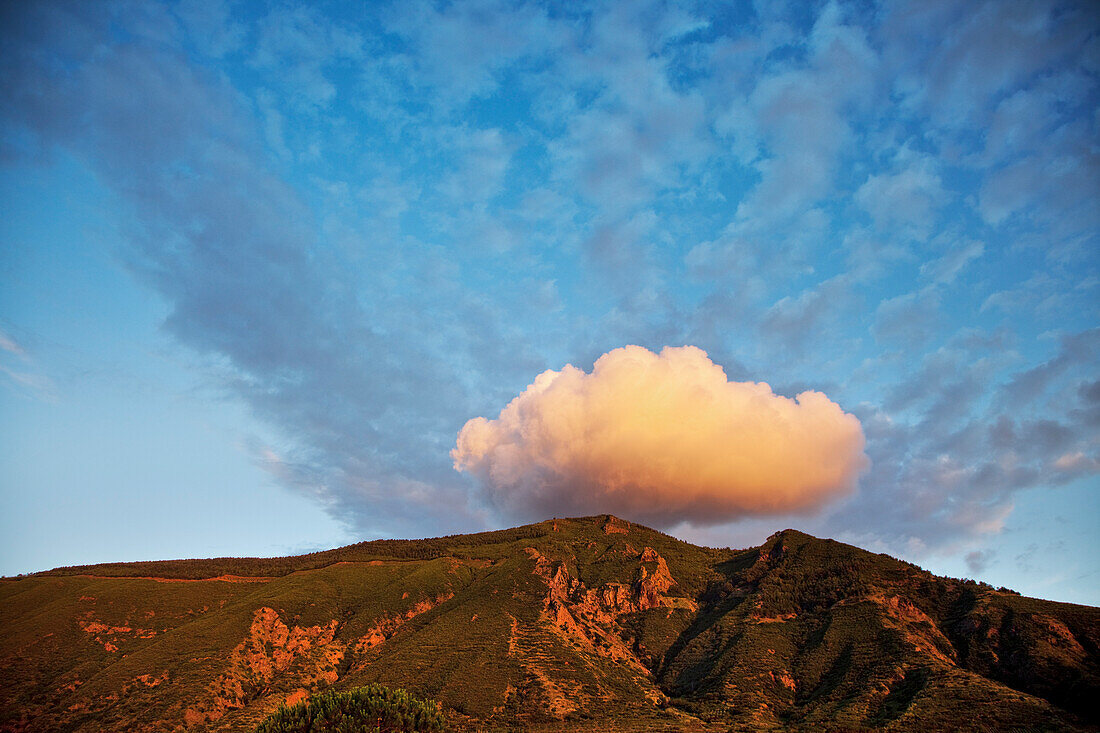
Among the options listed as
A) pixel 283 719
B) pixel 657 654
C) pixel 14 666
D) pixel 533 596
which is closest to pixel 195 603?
pixel 14 666

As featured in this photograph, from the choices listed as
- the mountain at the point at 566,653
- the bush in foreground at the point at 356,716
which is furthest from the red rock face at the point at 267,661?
the bush in foreground at the point at 356,716

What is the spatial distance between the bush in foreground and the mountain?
44757mm

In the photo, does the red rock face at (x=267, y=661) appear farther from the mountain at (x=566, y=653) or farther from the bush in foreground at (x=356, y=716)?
the bush in foreground at (x=356, y=716)

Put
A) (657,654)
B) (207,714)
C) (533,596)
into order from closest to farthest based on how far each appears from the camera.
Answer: (207,714) < (657,654) < (533,596)

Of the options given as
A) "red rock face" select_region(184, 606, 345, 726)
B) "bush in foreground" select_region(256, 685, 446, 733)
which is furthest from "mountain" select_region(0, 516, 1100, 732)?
"bush in foreground" select_region(256, 685, 446, 733)

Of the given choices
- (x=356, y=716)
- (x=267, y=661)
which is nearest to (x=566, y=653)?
(x=267, y=661)

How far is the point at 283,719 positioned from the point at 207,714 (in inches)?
2446

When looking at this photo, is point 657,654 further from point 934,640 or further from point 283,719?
point 283,719

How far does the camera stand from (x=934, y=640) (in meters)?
149

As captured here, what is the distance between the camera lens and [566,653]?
16012 centimetres

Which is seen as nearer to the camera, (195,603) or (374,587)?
(195,603)

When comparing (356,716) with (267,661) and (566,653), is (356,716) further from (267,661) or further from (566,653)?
(566,653)

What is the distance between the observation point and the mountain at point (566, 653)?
4921 inches

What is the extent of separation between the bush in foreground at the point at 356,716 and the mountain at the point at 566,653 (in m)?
44.8
